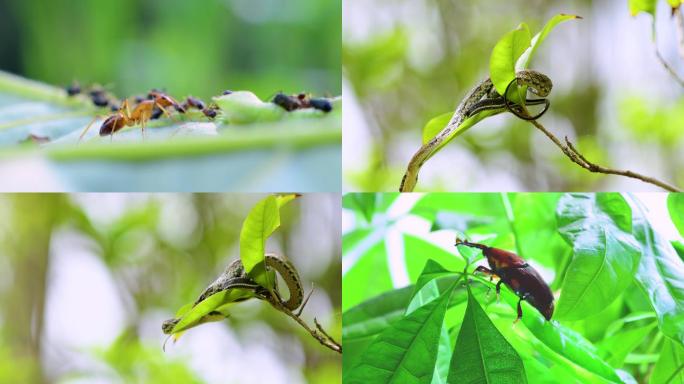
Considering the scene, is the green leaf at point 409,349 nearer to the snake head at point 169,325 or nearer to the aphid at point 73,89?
the snake head at point 169,325

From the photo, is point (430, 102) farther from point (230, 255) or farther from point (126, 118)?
point (126, 118)

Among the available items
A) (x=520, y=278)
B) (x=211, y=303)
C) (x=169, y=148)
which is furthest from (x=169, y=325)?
(x=520, y=278)

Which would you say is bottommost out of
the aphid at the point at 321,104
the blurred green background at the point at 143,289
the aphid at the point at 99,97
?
the blurred green background at the point at 143,289

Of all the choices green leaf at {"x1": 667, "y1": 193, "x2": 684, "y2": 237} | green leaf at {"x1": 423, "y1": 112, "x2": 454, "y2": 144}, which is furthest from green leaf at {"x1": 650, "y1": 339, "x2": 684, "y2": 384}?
green leaf at {"x1": 423, "y1": 112, "x2": 454, "y2": 144}

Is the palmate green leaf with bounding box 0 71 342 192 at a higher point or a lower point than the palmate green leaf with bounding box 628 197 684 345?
higher

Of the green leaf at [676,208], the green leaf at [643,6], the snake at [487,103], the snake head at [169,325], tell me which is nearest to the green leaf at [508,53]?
the snake at [487,103]

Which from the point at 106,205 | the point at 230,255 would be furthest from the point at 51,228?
the point at 230,255

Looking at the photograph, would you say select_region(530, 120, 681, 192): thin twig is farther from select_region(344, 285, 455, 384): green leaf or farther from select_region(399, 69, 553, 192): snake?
select_region(344, 285, 455, 384): green leaf
